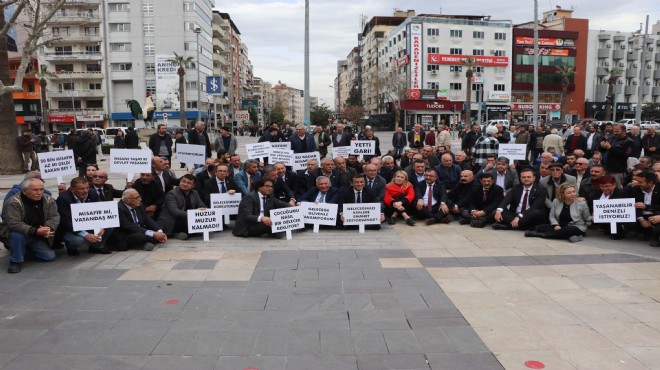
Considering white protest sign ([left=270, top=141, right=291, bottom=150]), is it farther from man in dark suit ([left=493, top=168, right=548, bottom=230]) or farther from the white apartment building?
the white apartment building

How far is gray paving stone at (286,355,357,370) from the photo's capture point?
421 centimetres

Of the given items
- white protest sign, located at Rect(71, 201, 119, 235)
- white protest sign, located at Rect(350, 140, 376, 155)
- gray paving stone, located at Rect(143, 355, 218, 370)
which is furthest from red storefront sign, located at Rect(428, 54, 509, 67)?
gray paving stone, located at Rect(143, 355, 218, 370)

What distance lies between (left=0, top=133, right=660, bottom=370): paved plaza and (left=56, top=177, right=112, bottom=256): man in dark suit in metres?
0.25

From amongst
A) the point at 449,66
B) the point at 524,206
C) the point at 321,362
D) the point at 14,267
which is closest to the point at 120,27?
the point at 449,66

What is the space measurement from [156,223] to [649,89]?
10109cm

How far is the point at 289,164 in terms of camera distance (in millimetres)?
12367

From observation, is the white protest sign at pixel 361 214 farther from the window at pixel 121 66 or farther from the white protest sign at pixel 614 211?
the window at pixel 121 66

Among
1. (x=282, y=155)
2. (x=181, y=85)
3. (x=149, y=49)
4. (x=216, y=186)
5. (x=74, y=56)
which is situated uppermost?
(x=149, y=49)

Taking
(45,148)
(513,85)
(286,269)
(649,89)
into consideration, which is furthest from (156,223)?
(649,89)

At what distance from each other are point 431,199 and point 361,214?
5.96 ft

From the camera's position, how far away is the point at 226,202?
990cm

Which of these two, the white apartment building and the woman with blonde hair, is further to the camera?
the white apartment building

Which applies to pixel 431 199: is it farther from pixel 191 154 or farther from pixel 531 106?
pixel 531 106

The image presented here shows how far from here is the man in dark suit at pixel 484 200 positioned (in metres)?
10.1
